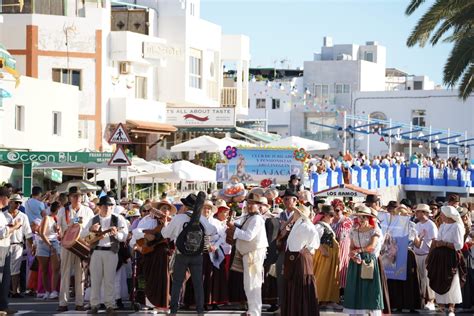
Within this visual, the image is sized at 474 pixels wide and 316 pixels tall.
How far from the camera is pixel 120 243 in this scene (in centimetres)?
1916

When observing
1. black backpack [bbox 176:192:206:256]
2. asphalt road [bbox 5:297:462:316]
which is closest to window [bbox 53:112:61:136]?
asphalt road [bbox 5:297:462:316]

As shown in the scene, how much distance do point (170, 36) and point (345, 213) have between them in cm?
3578

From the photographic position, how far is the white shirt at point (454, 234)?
19078 mm

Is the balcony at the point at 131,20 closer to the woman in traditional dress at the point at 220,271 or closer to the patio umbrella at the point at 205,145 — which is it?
the patio umbrella at the point at 205,145

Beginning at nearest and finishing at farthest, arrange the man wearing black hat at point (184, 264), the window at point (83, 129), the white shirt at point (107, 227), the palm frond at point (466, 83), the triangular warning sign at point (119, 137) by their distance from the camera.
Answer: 1. the man wearing black hat at point (184, 264)
2. the white shirt at point (107, 227)
3. the triangular warning sign at point (119, 137)
4. the palm frond at point (466, 83)
5. the window at point (83, 129)

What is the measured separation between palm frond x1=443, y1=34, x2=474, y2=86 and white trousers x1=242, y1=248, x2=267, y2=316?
12.7m

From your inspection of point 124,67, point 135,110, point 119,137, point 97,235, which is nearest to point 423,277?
point 97,235

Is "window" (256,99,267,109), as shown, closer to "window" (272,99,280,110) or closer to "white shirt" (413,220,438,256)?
"window" (272,99,280,110)

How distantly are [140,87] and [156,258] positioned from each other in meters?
36.3

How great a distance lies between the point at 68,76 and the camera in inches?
1933

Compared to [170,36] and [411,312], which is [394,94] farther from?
[411,312]

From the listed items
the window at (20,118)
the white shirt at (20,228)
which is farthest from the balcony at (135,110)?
the white shirt at (20,228)

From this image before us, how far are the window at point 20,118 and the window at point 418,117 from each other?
165 feet

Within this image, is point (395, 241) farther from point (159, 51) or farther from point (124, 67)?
point (159, 51)
